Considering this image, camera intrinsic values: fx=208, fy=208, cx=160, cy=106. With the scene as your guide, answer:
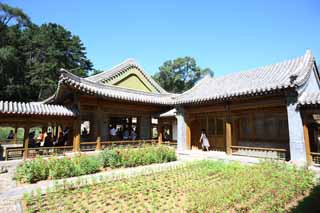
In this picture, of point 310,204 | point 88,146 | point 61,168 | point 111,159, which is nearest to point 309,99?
point 310,204

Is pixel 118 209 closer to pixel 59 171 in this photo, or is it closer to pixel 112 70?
pixel 59 171

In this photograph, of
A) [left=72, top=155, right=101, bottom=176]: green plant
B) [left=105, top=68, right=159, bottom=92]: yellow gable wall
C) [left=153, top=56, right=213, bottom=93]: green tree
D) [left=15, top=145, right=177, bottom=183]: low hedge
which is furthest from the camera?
[left=153, top=56, right=213, bottom=93]: green tree

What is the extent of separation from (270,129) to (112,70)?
11782 mm

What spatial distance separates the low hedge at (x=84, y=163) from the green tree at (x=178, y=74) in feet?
119

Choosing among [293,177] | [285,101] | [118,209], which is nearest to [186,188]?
[118,209]

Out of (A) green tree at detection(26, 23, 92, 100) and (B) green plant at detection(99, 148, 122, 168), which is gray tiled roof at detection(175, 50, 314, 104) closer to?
(B) green plant at detection(99, 148, 122, 168)

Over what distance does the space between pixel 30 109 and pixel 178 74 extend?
3822cm

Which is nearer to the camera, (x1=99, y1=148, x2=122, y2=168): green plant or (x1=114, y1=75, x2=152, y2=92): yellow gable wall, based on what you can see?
(x1=99, y1=148, x2=122, y2=168): green plant

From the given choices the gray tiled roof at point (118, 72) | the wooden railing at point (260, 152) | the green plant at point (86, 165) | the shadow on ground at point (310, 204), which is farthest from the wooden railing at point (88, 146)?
the shadow on ground at point (310, 204)

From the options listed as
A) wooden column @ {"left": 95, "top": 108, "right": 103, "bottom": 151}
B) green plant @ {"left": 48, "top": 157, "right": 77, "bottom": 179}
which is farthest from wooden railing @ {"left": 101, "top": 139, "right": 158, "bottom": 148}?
green plant @ {"left": 48, "top": 157, "right": 77, "bottom": 179}

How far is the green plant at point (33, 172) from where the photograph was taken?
21.5 feet

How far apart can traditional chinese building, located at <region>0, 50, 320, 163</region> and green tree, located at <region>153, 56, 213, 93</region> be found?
95.7ft

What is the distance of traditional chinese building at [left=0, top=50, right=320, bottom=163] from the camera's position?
8.41m

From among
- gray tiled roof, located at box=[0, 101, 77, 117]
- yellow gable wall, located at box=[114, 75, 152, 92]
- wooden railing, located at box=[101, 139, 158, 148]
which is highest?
yellow gable wall, located at box=[114, 75, 152, 92]
